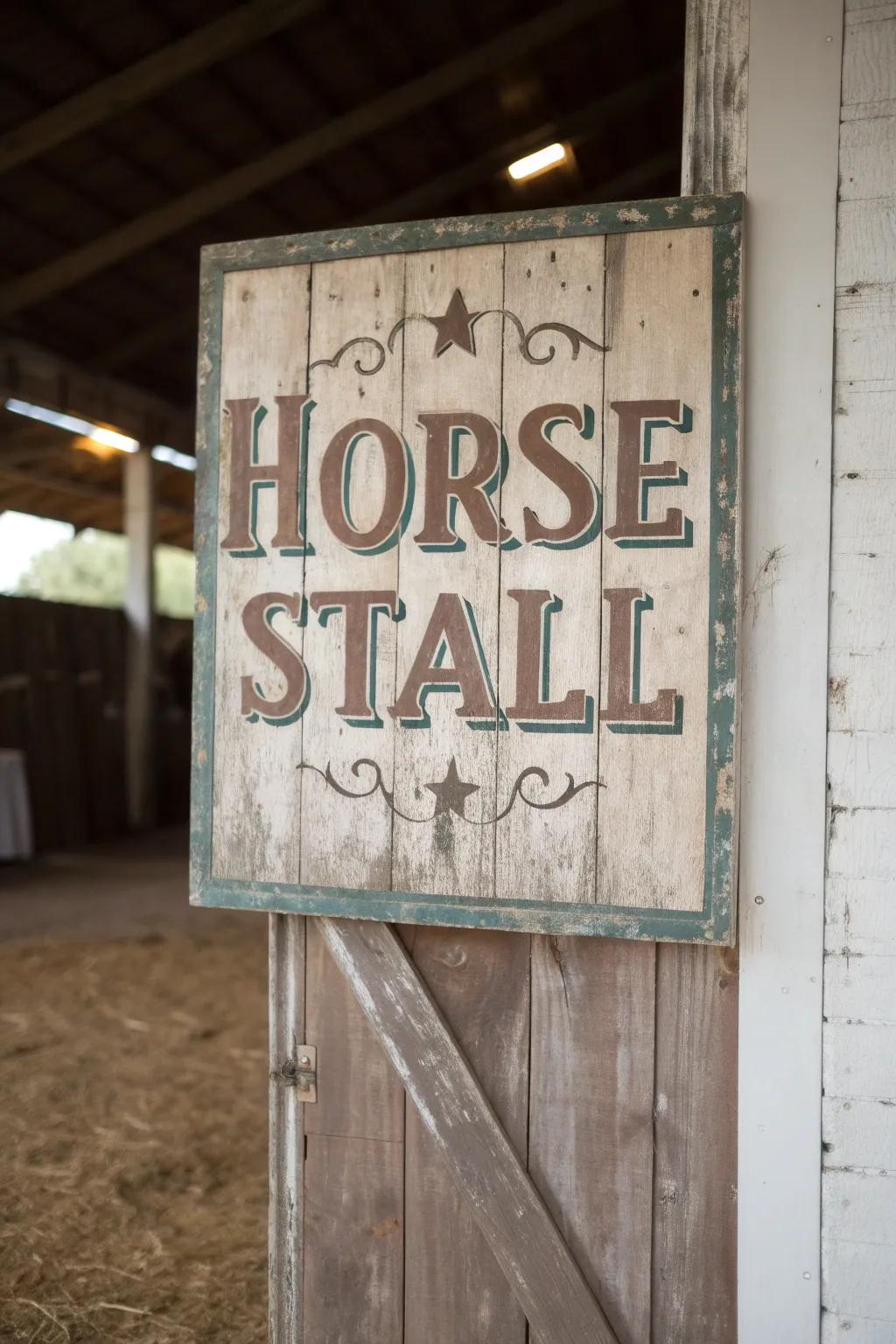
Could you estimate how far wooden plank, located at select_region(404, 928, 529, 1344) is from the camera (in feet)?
5.73

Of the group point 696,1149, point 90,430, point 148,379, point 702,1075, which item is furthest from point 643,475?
point 148,379

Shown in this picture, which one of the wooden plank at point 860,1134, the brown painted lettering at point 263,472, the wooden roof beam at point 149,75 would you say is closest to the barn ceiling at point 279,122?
the wooden roof beam at point 149,75

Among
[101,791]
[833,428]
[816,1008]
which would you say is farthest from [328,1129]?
[101,791]

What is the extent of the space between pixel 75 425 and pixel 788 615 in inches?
319

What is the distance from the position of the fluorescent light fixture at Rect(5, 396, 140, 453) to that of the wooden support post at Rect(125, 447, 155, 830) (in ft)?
0.75

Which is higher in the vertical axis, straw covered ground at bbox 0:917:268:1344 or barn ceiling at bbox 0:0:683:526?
barn ceiling at bbox 0:0:683:526

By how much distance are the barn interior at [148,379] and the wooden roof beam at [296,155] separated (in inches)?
0.6

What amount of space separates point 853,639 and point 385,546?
690 millimetres

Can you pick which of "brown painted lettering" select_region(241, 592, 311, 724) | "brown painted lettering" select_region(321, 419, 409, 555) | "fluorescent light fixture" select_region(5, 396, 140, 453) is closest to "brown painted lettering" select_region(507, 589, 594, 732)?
"brown painted lettering" select_region(321, 419, 409, 555)

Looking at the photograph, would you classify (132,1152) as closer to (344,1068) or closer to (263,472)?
(344,1068)

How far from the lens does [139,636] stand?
9.55 m

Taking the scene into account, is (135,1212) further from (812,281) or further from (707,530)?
(812,281)

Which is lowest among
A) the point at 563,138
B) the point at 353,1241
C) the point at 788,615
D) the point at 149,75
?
the point at 353,1241

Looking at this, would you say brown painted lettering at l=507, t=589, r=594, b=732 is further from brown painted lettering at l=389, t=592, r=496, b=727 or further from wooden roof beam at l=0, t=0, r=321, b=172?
wooden roof beam at l=0, t=0, r=321, b=172
